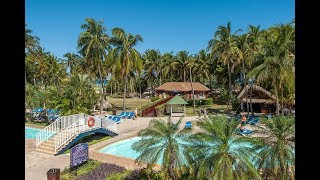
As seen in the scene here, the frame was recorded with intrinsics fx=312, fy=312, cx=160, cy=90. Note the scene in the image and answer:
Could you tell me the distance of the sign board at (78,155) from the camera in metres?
16.5

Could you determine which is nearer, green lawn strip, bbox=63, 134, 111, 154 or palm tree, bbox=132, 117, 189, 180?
palm tree, bbox=132, 117, 189, 180

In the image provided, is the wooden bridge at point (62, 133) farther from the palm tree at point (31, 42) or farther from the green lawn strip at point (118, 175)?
the palm tree at point (31, 42)

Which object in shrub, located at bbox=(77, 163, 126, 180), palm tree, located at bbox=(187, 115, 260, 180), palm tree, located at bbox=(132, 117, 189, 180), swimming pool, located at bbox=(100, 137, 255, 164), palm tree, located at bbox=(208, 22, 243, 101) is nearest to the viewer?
palm tree, located at bbox=(187, 115, 260, 180)

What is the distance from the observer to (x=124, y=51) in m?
36.6

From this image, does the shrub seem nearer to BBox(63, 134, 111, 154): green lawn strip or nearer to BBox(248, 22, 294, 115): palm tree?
BBox(63, 134, 111, 154): green lawn strip

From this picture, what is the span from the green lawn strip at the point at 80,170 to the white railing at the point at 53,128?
4.36m

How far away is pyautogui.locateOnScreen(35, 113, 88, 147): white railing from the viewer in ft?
66.6

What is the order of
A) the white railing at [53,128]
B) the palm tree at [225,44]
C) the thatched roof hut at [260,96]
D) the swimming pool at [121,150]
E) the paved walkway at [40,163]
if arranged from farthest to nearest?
the palm tree at [225,44], the thatched roof hut at [260,96], the swimming pool at [121,150], the white railing at [53,128], the paved walkway at [40,163]

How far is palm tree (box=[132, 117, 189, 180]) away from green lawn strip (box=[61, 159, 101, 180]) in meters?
5.16

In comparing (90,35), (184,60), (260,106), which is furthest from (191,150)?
(184,60)

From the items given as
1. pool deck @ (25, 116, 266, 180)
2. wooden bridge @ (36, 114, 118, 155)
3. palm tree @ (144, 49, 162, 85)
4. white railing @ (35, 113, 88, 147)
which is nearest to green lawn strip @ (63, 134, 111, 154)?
wooden bridge @ (36, 114, 118, 155)

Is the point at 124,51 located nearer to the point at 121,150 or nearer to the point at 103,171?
the point at 121,150

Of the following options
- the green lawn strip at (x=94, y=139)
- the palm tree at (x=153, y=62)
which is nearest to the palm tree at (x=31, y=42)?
the green lawn strip at (x=94, y=139)

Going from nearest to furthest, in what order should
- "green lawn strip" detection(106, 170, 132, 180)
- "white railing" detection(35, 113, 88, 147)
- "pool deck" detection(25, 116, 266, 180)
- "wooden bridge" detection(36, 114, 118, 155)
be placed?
"green lawn strip" detection(106, 170, 132, 180) → "pool deck" detection(25, 116, 266, 180) → "wooden bridge" detection(36, 114, 118, 155) → "white railing" detection(35, 113, 88, 147)
